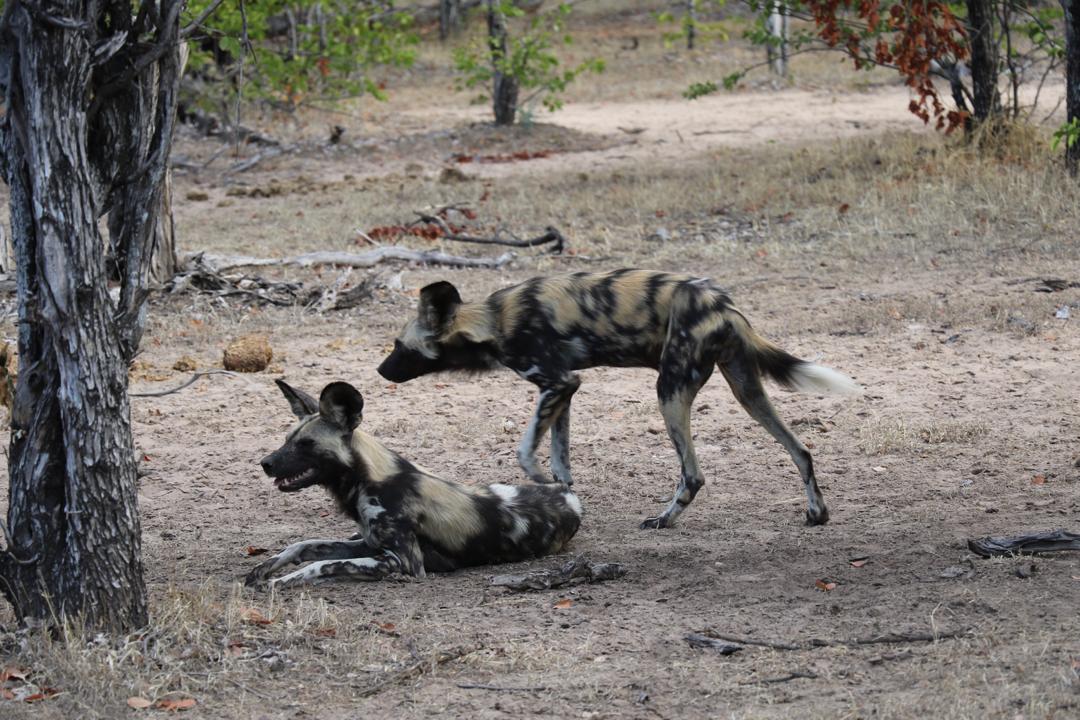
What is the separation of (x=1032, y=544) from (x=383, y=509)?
1980mm

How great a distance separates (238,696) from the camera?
10.6ft

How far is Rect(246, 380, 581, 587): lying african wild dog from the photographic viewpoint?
169 inches

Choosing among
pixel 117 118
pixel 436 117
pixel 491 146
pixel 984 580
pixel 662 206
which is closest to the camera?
pixel 117 118

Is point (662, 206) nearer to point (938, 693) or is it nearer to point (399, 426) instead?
point (399, 426)

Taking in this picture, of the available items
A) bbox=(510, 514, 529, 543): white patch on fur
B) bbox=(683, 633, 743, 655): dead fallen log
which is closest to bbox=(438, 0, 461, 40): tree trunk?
bbox=(510, 514, 529, 543): white patch on fur

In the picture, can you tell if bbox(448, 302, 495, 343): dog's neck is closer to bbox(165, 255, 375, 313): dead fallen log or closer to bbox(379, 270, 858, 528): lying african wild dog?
bbox(379, 270, 858, 528): lying african wild dog

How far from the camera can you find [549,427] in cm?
510

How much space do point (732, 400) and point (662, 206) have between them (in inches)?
190

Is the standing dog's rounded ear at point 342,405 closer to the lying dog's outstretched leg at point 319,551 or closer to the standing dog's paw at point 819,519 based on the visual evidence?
the lying dog's outstretched leg at point 319,551

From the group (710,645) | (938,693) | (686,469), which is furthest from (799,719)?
(686,469)

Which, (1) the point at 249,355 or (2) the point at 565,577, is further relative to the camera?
(1) the point at 249,355

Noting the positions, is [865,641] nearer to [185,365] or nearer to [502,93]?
[185,365]

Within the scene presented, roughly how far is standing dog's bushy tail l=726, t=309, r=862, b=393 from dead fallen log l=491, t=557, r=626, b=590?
3.34 feet

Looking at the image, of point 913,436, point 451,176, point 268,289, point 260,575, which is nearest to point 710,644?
point 260,575
